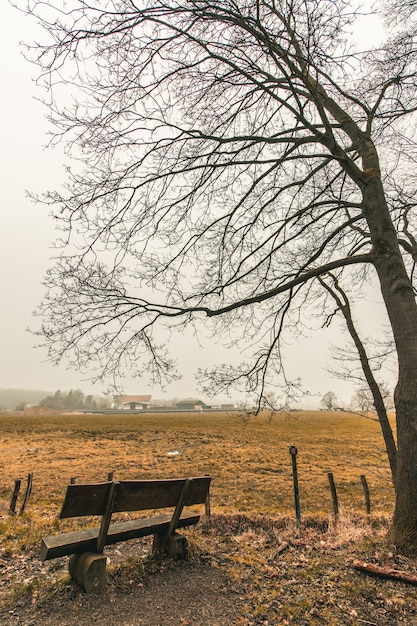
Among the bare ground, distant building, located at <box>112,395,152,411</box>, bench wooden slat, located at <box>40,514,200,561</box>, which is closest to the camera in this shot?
the bare ground

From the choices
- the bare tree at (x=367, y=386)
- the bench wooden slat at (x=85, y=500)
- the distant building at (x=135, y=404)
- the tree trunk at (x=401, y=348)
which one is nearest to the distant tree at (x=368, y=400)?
the bare tree at (x=367, y=386)

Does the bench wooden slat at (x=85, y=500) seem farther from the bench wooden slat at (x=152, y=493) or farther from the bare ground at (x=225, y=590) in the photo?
the bare ground at (x=225, y=590)

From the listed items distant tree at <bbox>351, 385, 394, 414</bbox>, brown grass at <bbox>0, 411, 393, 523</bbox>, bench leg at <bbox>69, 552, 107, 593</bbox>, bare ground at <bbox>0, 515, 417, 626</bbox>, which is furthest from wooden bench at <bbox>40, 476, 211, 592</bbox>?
distant tree at <bbox>351, 385, 394, 414</bbox>

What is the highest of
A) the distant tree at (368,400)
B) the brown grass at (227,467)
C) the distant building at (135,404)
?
the distant tree at (368,400)

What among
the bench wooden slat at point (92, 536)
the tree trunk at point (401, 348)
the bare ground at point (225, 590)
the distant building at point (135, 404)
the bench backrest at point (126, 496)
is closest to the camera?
the bare ground at point (225, 590)

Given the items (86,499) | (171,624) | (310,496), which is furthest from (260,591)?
(310,496)

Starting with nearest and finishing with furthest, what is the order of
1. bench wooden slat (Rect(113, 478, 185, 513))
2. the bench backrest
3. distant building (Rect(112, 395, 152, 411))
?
the bench backrest, bench wooden slat (Rect(113, 478, 185, 513)), distant building (Rect(112, 395, 152, 411))

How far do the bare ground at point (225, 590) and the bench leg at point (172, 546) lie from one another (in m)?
0.10

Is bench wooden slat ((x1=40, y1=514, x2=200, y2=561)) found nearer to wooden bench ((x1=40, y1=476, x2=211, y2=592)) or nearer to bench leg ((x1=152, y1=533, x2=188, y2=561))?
wooden bench ((x1=40, y1=476, x2=211, y2=592))

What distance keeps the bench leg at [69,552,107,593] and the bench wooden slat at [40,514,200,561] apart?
10 centimetres

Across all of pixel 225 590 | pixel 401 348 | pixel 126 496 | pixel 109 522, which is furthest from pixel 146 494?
pixel 401 348

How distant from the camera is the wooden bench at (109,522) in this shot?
3305 millimetres

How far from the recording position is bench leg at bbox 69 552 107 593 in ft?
10.7

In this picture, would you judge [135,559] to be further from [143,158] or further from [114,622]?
[143,158]
